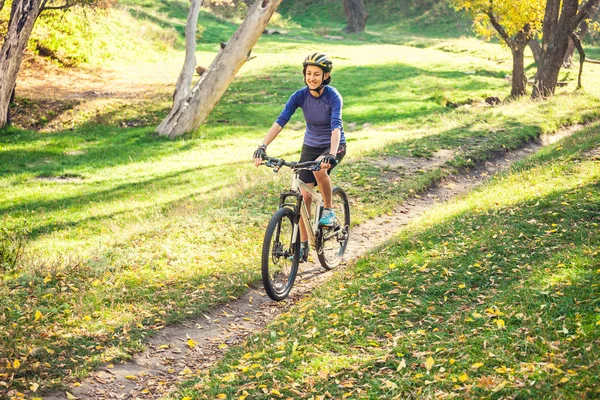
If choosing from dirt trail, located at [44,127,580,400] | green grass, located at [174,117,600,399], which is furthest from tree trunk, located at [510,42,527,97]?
dirt trail, located at [44,127,580,400]

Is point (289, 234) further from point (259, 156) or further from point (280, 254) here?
point (259, 156)

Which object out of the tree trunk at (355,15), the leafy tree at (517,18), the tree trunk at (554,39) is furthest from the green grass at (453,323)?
the tree trunk at (355,15)

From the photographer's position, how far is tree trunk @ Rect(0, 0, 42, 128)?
1864 cm

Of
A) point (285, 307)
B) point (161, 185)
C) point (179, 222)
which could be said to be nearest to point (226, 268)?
point (285, 307)

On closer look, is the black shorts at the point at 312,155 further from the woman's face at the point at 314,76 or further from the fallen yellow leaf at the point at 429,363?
the fallen yellow leaf at the point at 429,363

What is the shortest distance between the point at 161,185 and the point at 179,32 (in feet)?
83.9

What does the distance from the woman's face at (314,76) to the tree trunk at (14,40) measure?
1447cm

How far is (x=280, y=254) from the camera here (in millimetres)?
7328

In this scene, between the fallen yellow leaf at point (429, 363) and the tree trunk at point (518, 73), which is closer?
the fallen yellow leaf at point (429, 363)

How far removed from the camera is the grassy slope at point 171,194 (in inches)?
271

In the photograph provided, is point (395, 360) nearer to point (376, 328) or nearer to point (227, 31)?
point (376, 328)

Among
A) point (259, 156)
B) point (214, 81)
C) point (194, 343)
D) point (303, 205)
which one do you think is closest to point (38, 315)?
point (194, 343)

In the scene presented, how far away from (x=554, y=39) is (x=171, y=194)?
550 inches

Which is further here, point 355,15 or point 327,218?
point 355,15
